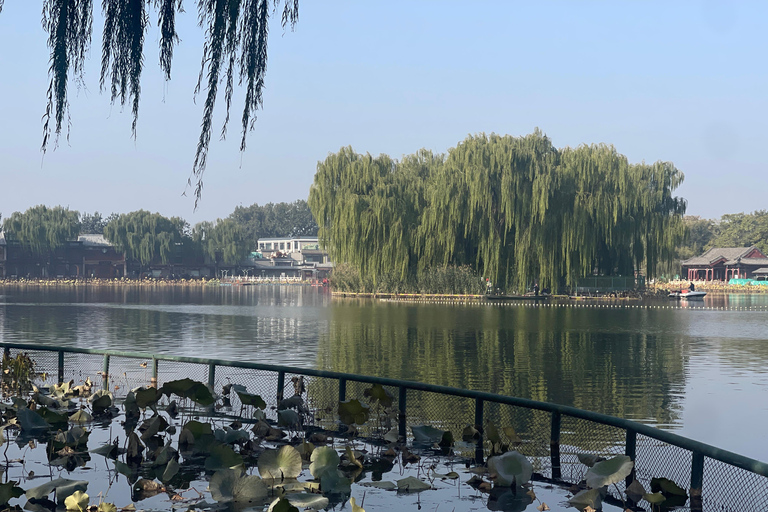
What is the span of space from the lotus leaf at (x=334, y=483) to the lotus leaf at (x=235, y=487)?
1.98ft

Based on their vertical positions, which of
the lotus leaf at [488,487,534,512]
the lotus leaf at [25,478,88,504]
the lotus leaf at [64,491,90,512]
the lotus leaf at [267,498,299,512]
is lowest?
the lotus leaf at [488,487,534,512]

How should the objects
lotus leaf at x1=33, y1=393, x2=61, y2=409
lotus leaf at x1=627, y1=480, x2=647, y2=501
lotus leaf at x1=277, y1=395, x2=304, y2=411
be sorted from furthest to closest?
1. lotus leaf at x1=33, y1=393, x2=61, y2=409
2. lotus leaf at x1=277, y1=395, x2=304, y2=411
3. lotus leaf at x1=627, y1=480, x2=647, y2=501

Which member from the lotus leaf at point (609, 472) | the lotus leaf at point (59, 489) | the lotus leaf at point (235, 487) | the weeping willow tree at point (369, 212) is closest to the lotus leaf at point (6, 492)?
the lotus leaf at point (59, 489)

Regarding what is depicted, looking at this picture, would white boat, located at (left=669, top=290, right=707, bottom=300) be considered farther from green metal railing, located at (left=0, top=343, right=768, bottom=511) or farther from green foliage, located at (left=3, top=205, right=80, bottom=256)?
green foliage, located at (left=3, top=205, right=80, bottom=256)

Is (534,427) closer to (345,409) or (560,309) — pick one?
(345,409)

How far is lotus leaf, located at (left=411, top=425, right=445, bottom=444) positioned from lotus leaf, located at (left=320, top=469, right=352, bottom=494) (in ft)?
6.77

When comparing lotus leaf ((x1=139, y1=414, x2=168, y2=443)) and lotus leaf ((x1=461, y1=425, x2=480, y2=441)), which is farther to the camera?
lotus leaf ((x1=461, y1=425, x2=480, y2=441))

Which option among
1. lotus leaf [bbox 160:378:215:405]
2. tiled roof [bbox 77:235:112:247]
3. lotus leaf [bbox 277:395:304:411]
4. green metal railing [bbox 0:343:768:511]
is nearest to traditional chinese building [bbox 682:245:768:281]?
tiled roof [bbox 77:235:112:247]

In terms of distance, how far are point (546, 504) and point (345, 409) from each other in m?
2.78

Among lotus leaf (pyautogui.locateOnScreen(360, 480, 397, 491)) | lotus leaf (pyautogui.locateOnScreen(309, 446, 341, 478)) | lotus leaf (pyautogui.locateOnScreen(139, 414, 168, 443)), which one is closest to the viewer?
lotus leaf (pyautogui.locateOnScreen(309, 446, 341, 478))

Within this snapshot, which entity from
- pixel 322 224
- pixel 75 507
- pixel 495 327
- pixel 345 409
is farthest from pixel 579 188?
pixel 75 507

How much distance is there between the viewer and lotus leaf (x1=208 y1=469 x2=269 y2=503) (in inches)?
267

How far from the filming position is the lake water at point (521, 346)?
1681 centimetres

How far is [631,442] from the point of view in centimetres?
749
